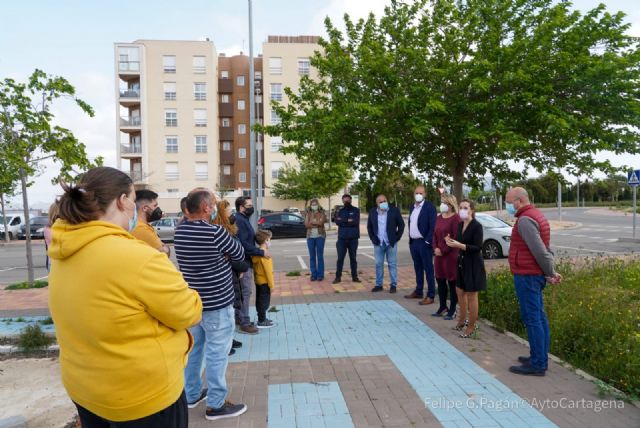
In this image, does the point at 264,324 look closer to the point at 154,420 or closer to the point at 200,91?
the point at 154,420

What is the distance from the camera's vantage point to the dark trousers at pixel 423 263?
7.99 meters

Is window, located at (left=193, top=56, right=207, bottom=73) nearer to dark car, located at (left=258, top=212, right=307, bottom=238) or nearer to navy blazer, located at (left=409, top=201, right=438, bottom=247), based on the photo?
dark car, located at (left=258, top=212, right=307, bottom=238)

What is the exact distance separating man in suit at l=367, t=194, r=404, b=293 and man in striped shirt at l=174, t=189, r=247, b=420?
548cm

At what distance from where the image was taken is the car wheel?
13.5 meters

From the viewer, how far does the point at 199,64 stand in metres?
48.9

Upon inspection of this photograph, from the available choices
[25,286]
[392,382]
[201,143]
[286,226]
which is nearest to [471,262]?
[392,382]

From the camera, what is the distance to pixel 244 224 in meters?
6.11

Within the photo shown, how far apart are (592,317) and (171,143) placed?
48.2 m

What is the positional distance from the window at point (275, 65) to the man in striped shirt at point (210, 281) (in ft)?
156

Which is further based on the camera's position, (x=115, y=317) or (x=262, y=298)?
(x=262, y=298)

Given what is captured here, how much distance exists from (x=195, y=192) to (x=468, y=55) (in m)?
8.33

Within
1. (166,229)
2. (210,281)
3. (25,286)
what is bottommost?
(25,286)

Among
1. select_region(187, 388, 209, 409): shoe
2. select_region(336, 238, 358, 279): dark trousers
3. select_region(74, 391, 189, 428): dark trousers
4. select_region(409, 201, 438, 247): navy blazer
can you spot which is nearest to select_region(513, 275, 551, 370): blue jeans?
select_region(187, 388, 209, 409): shoe

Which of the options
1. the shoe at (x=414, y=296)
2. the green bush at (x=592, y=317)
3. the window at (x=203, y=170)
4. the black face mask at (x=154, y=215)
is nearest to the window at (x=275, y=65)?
the window at (x=203, y=170)
